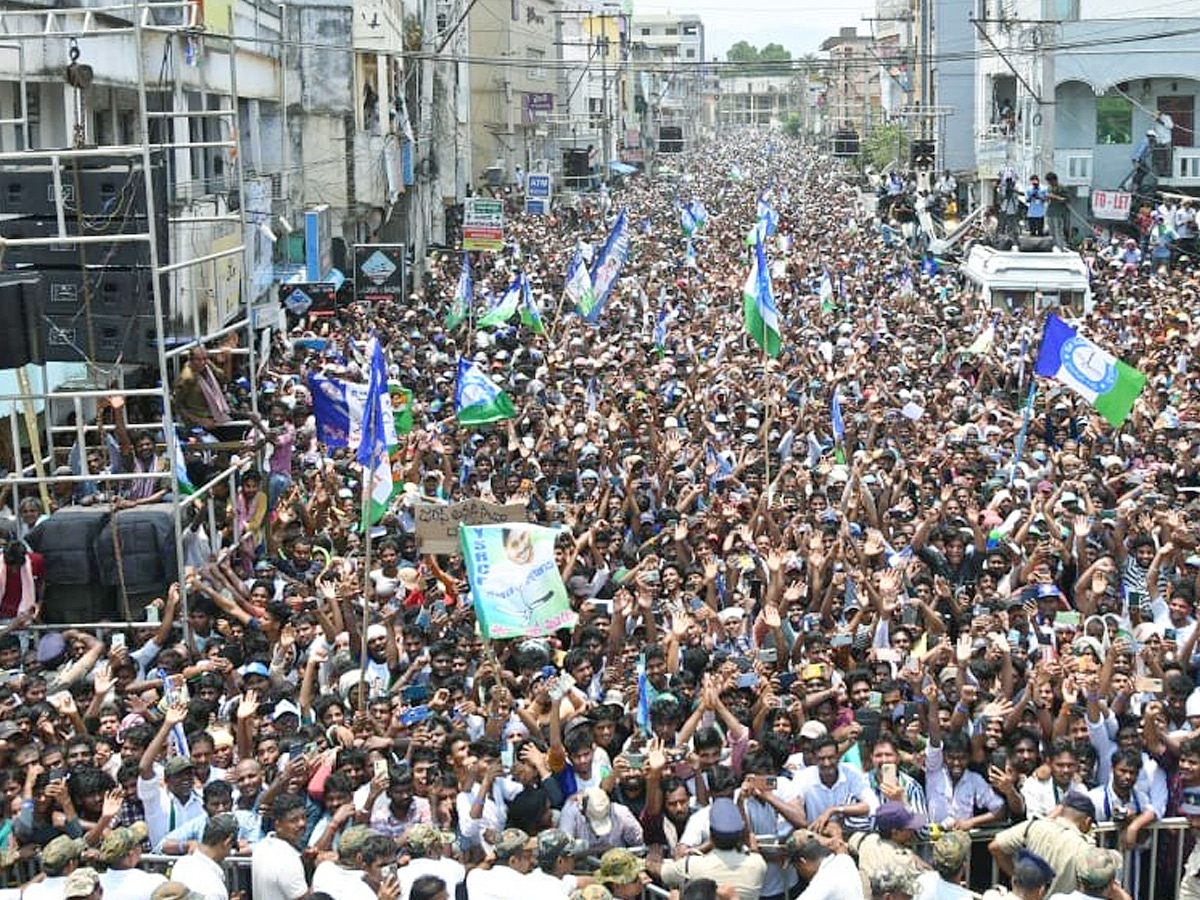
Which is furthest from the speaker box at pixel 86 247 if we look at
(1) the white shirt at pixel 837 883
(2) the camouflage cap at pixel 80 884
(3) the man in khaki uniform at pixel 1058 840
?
(3) the man in khaki uniform at pixel 1058 840

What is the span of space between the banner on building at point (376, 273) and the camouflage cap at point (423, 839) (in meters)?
23.3

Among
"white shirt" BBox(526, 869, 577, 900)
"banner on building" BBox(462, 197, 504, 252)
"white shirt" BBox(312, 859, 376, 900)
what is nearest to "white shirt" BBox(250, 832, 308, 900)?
"white shirt" BBox(312, 859, 376, 900)

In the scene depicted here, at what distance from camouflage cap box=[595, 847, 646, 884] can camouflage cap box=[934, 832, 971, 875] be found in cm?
108

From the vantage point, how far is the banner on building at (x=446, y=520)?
1137cm

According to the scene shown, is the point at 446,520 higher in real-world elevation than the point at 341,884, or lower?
higher

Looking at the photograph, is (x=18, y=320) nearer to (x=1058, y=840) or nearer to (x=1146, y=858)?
(x=1058, y=840)

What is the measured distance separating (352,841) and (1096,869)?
8.51 feet

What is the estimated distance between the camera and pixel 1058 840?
6840mm

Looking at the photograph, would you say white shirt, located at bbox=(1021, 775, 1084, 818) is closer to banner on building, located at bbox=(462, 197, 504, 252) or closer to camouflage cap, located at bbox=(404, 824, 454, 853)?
camouflage cap, located at bbox=(404, 824, 454, 853)

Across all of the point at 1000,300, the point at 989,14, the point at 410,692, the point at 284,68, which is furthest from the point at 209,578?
the point at 989,14

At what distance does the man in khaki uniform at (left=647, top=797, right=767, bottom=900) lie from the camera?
22.6 feet

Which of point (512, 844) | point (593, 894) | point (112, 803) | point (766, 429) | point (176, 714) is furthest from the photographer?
point (766, 429)

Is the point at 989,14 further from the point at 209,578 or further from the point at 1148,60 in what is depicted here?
the point at 209,578

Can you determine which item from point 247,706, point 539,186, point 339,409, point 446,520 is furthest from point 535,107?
point 247,706
